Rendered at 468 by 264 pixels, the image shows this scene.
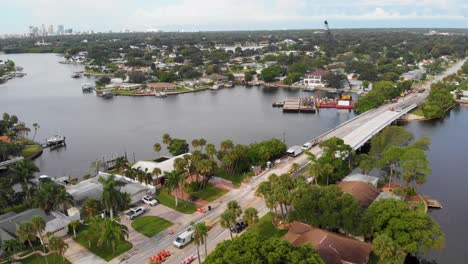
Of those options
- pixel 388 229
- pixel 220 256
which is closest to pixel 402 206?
pixel 388 229

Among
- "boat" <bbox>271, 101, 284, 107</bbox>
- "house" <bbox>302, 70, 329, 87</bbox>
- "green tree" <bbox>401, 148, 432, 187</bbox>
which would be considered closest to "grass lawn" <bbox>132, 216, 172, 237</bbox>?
"green tree" <bbox>401, 148, 432, 187</bbox>

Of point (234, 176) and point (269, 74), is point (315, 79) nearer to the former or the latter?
point (269, 74)

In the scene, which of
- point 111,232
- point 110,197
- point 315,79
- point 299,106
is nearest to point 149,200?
point 110,197

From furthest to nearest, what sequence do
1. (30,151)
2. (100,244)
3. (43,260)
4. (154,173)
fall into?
(30,151) → (154,173) → (100,244) → (43,260)

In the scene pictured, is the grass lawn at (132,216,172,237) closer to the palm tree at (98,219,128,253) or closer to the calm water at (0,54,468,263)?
the palm tree at (98,219,128,253)

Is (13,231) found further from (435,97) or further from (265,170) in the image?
(435,97)
